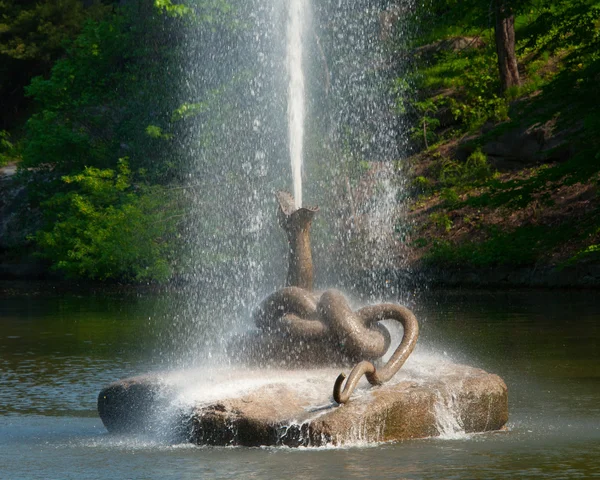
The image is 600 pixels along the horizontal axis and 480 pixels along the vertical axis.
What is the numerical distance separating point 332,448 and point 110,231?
79.2ft

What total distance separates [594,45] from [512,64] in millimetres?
13532

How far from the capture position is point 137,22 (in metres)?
38.1

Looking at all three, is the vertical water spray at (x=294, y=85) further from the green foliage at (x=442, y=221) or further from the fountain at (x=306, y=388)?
the green foliage at (x=442, y=221)

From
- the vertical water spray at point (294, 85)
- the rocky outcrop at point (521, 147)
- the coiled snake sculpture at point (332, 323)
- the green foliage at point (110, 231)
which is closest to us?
the coiled snake sculpture at point (332, 323)

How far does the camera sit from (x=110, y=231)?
108 ft

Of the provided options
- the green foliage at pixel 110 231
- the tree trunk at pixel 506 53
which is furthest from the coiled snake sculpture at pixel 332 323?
the tree trunk at pixel 506 53

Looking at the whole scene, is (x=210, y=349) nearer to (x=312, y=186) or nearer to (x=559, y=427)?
(x=559, y=427)

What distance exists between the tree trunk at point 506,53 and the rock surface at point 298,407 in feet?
75.6

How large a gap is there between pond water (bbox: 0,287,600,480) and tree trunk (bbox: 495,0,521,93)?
35.6 ft

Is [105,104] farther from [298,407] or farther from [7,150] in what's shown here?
[298,407]

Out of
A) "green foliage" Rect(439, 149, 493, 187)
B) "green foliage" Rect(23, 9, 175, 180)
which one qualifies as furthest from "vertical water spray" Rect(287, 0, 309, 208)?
"green foliage" Rect(23, 9, 175, 180)

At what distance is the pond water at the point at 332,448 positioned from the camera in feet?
29.4

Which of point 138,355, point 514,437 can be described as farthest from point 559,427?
point 138,355

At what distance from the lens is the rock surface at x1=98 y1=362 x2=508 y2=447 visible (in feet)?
31.6
